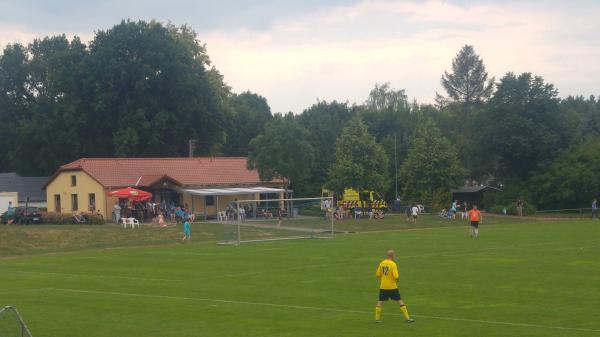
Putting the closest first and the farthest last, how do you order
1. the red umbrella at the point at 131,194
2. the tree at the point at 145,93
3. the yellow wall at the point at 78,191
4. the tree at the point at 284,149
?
the red umbrella at the point at 131,194 → the yellow wall at the point at 78,191 → the tree at the point at 284,149 → the tree at the point at 145,93

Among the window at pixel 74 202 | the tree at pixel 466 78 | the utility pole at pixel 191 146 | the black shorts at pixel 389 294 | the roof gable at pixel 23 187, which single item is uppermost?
the tree at pixel 466 78

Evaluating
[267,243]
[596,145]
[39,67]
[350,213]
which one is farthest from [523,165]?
[39,67]

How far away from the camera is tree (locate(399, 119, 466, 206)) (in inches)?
3083

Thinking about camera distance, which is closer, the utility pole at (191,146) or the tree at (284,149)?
the tree at (284,149)

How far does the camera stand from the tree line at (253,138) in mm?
75500

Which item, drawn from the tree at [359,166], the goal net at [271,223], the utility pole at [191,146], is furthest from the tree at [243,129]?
the goal net at [271,223]

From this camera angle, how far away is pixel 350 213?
72438 millimetres

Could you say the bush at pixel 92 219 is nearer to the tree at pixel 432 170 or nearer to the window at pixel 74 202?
the window at pixel 74 202

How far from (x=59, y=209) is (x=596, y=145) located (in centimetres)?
5154

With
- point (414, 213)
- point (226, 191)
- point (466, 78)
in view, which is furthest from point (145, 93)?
point (466, 78)

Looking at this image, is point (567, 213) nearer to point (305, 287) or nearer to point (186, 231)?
point (186, 231)

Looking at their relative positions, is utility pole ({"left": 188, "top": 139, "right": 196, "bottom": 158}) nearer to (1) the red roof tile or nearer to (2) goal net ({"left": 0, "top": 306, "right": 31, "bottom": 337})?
(1) the red roof tile

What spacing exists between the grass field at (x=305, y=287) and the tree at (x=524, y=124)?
3414 cm

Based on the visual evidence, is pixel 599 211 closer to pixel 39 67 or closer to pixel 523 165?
pixel 523 165
